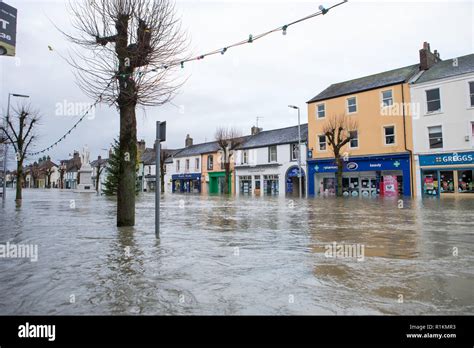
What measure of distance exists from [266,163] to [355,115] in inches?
493

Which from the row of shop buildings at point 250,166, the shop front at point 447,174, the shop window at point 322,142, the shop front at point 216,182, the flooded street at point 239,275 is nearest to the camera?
the flooded street at point 239,275

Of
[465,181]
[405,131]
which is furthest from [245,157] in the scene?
[465,181]

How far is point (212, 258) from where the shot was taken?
510 centimetres

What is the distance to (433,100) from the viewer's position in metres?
25.6

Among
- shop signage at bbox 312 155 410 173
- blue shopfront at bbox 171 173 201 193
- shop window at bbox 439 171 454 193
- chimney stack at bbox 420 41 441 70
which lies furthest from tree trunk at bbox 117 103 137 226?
blue shopfront at bbox 171 173 201 193

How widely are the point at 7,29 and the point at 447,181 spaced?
88.9 feet

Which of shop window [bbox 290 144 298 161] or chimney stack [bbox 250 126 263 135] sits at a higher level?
chimney stack [bbox 250 126 263 135]

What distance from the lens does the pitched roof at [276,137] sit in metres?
37.2

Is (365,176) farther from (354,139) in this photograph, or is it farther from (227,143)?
(227,143)

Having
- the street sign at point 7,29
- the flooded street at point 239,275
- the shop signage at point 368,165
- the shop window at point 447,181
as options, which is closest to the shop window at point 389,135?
the shop signage at point 368,165

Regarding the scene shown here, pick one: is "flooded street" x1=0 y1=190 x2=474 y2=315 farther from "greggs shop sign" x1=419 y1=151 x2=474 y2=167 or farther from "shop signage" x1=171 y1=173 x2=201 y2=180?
"shop signage" x1=171 y1=173 x2=201 y2=180

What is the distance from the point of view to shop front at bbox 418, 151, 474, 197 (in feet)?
77.9

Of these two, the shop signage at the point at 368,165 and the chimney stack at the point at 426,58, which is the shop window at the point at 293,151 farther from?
the chimney stack at the point at 426,58

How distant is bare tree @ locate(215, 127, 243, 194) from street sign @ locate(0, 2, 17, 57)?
32.4 meters
